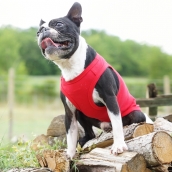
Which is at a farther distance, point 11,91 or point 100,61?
point 11,91

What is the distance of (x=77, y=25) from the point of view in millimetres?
3934

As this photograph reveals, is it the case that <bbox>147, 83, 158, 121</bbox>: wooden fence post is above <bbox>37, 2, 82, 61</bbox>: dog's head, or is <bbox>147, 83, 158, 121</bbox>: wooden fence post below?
below

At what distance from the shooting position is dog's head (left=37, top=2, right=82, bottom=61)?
3689 mm

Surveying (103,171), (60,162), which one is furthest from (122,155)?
(60,162)

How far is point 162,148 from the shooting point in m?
3.45

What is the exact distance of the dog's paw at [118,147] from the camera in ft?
11.8

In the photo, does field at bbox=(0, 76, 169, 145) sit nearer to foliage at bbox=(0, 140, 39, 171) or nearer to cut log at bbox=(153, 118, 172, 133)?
cut log at bbox=(153, 118, 172, 133)

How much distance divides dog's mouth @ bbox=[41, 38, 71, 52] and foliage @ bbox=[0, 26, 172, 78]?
28.0 m

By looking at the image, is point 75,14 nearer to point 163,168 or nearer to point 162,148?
A: point 162,148

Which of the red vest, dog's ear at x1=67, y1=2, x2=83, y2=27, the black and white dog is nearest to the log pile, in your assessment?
the black and white dog

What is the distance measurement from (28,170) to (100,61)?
1.19 m

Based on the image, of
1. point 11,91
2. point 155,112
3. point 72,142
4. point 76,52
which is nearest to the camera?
point 76,52

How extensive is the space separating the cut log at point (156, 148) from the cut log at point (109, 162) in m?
0.06

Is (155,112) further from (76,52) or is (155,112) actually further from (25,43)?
(25,43)
